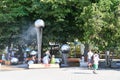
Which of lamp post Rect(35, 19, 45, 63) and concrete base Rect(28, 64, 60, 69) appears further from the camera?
lamp post Rect(35, 19, 45, 63)

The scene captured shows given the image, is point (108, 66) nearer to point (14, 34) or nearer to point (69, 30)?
point (69, 30)

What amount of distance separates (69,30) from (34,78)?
46.5 ft

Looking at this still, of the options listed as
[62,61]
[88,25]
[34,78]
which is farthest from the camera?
[62,61]

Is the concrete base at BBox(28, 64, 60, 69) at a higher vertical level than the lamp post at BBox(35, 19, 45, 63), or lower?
lower

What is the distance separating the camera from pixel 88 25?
31.5 m

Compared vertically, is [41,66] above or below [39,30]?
below

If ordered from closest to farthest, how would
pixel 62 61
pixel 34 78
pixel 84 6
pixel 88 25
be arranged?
pixel 34 78, pixel 88 25, pixel 84 6, pixel 62 61

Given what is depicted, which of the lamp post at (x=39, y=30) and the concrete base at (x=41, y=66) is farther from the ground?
the lamp post at (x=39, y=30)

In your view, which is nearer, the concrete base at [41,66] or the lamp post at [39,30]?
the concrete base at [41,66]

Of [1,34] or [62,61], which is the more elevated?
[1,34]

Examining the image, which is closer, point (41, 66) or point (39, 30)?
point (41, 66)

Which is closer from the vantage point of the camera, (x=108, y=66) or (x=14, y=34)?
(x=108, y=66)

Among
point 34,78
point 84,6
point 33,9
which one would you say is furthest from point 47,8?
point 34,78

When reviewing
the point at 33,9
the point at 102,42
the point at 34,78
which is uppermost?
the point at 33,9
